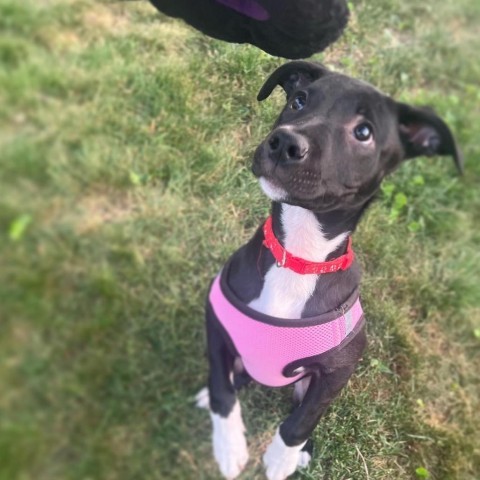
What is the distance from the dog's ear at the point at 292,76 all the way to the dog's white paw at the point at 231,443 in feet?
4.83

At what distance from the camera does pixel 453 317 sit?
12.5ft

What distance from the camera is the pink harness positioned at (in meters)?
2.53

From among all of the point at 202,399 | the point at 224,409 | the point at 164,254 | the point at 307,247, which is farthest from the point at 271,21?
the point at 202,399

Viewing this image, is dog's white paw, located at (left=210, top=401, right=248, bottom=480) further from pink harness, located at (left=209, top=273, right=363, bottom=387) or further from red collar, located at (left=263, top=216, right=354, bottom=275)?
red collar, located at (left=263, top=216, right=354, bottom=275)

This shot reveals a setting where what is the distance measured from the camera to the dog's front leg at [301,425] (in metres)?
2.59

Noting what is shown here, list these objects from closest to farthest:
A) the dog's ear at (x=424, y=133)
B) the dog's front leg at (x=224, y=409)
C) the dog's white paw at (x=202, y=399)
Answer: the dog's ear at (x=424, y=133)
the dog's front leg at (x=224, y=409)
the dog's white paw at (x=202, y=399)

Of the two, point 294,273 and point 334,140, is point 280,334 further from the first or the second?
point 334,140

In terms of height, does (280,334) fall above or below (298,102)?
below

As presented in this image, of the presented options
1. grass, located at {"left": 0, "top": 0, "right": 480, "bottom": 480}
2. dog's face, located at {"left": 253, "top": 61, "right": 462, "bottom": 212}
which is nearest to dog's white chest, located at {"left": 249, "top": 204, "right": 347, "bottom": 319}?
dog's face, located at {"left": 253, "top": 61, "right": 462, "bottom": 212}

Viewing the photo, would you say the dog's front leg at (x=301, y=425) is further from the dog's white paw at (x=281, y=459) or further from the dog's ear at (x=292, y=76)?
the dog's ear at (x=292, y=76)

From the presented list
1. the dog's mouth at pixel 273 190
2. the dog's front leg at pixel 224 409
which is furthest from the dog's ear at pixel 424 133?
the dog's front leg at pixel 224 409

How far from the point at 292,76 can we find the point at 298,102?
159 millimetres

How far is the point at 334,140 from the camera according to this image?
2234mm

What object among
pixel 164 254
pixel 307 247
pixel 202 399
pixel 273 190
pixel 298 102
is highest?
pixel 298 102
